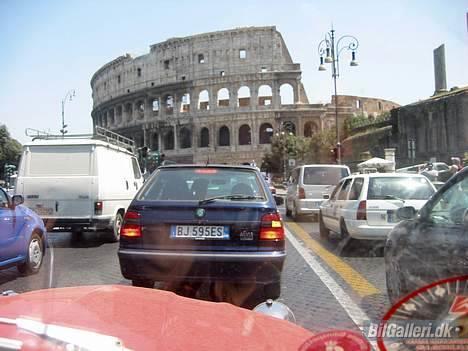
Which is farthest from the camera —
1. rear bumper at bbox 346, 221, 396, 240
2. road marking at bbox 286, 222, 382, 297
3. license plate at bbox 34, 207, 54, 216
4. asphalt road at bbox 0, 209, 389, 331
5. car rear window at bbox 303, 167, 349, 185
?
car rear window at bbox 303, 167, 349, 185

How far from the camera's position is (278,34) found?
8288 cm

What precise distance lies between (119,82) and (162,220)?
300ft

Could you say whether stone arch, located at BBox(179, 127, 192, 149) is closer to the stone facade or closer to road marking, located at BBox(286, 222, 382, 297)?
the stone facade

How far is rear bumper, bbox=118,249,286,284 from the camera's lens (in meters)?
4.73

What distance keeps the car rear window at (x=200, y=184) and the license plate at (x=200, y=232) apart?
0.34 meters

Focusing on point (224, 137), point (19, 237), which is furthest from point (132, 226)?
point (224, 137)

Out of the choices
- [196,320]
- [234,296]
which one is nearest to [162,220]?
[234,296]

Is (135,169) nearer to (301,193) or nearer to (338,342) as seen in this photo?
(301,193)

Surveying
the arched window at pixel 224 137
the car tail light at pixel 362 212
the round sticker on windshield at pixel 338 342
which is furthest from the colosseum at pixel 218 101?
the round sticker on windshield at pixel 338 342

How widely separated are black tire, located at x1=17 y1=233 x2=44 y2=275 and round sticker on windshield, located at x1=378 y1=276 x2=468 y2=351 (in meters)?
5.50

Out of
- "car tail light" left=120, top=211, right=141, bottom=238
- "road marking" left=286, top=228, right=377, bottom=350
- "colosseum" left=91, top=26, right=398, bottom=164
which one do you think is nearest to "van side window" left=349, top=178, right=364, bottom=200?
"road marking" left=286, top=228, right=377, bottom=350

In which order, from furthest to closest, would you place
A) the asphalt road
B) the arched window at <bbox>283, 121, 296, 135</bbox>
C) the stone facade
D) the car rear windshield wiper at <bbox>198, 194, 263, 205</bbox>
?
the arched window at <bbox>283, 121, 296, 135</bbox> → the stone facade → the car rear windshield wiper at <bbox>198, 194, 263, 205</bbox> → the asphalt road

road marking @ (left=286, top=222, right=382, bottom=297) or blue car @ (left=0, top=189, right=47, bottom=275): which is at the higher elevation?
blue car @ (left=0, top=189, right=47, bottom=275)

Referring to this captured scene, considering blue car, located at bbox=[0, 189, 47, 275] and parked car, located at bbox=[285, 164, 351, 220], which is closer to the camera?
blue car, located at bbox=[0, 189, 47, 275]
